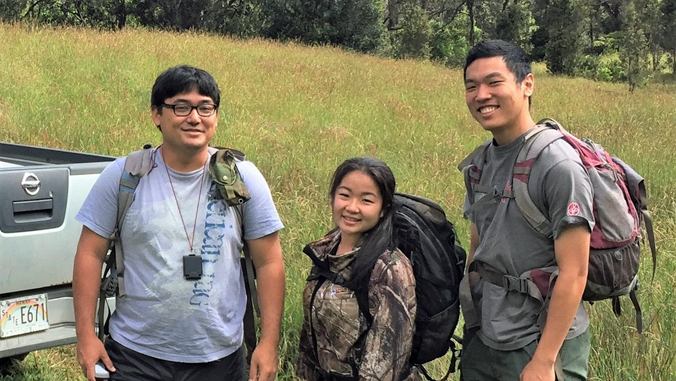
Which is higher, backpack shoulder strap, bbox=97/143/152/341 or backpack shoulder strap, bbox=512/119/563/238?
backpack shoulder strap, bbox=512/119/563/238

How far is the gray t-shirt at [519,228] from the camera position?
6.24 feet

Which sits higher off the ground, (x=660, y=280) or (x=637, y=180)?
(x=637, y=180)

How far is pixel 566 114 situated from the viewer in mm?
12805

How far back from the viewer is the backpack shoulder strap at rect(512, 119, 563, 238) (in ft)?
6.55

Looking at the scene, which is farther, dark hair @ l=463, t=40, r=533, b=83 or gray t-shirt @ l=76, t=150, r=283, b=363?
gray t-shirt @ l=76, t=150, r=283, b=363

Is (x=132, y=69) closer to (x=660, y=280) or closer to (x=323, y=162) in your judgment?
(x=323, y=162)

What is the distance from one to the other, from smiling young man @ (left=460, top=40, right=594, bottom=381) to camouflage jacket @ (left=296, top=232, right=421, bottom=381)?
216 mm

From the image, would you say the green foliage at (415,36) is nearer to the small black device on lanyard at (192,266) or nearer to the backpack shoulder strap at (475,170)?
the backpack shoulder strap at (475,170)

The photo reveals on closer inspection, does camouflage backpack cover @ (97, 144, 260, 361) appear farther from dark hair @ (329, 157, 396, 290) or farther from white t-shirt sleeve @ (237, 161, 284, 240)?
dark hair @ (329, 157, 396, 290)

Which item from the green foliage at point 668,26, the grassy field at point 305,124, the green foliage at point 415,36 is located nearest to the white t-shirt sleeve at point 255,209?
the grassy field at point 305,124

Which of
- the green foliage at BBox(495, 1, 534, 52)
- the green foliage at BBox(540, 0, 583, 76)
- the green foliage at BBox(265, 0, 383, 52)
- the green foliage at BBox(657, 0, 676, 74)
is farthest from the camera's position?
the green foliage at BBox(657, 0, 676, 74)

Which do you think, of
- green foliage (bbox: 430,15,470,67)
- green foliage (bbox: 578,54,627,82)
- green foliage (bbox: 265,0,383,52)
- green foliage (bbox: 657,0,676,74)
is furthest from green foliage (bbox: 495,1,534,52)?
green foliage (bbox: 657,0,676,74)

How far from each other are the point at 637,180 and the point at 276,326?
1.27m

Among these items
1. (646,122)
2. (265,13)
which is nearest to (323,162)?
(646,122)
